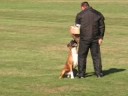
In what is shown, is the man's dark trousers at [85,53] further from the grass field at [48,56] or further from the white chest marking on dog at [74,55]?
the grass field at [48,56]

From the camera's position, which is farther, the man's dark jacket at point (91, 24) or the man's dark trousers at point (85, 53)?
the man's dark trousers at point (85, 53)

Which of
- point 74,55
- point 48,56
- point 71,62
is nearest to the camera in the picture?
point 71,62

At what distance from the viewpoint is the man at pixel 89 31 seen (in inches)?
544

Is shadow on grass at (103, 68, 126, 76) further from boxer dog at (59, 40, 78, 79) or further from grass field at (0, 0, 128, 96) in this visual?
boxer dog at (59, 40, 78, 79)

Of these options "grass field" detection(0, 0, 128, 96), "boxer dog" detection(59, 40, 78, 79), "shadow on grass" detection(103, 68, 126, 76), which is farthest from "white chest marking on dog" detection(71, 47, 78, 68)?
"shadow on grass" detection(103, 68, 126, 76)

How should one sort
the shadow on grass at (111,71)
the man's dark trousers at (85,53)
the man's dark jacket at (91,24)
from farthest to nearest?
1. the shadow on grass at (111,71)
2. the man's dark trousers at (85,53)
3. the man's dark jacket at (91,24)

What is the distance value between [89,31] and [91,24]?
8.1 inches

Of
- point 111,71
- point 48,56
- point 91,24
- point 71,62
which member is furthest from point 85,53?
point 48,56

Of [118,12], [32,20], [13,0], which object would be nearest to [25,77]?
[32,20]

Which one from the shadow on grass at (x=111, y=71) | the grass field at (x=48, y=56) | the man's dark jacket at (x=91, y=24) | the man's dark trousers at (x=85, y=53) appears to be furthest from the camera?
the shadow on grass at (x=111, y=71)

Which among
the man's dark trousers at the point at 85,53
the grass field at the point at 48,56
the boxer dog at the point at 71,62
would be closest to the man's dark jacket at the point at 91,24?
the man's dark trousers at the point at 85,53

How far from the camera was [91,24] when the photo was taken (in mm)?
13828

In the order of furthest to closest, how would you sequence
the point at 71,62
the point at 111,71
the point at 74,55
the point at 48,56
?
the point at 48,56, the point at 111,71, the point at 74,55, the point at 71,62

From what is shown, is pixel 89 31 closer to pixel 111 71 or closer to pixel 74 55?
pixel 74 55
